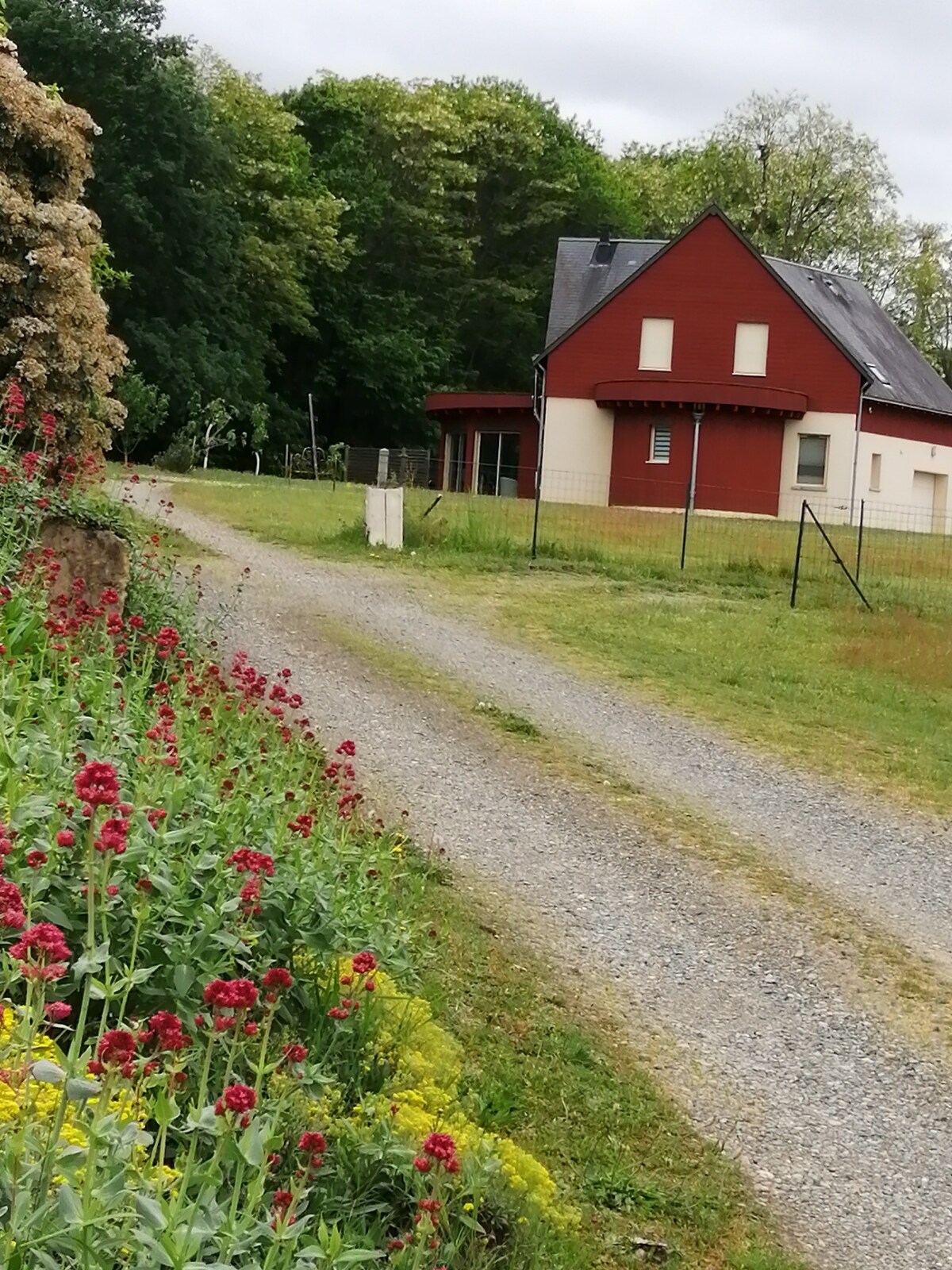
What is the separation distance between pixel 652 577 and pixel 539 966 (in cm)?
1369

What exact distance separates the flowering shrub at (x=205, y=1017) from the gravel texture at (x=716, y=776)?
132 inches

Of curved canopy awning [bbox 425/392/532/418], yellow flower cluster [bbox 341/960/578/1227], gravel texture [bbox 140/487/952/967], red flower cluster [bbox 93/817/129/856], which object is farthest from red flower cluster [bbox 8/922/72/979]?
curved canopy awning [bbox 425/392/532/418]

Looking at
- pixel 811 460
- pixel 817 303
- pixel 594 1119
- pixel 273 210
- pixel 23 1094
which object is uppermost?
pixel 273 210

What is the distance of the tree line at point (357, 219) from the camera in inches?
1636

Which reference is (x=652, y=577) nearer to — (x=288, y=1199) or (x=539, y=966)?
(x=539, y=966)

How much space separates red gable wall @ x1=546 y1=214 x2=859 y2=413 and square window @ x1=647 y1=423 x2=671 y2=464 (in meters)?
1.42

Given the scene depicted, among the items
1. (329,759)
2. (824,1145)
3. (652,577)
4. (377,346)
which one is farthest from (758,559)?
(377,346)

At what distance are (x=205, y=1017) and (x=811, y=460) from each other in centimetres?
3649

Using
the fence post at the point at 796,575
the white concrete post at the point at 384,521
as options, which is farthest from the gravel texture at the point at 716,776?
the fence post at the point at 796,575

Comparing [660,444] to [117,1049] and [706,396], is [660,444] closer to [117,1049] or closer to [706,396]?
[706,396]

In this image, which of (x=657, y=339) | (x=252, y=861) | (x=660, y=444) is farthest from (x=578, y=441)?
(x=252, y=861)

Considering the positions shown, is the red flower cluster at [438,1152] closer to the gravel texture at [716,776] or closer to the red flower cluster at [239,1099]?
the red flower cluster at [239,1099]

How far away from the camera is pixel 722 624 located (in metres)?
16.3

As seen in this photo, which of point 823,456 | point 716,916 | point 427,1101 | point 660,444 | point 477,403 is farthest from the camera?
point 477,403
